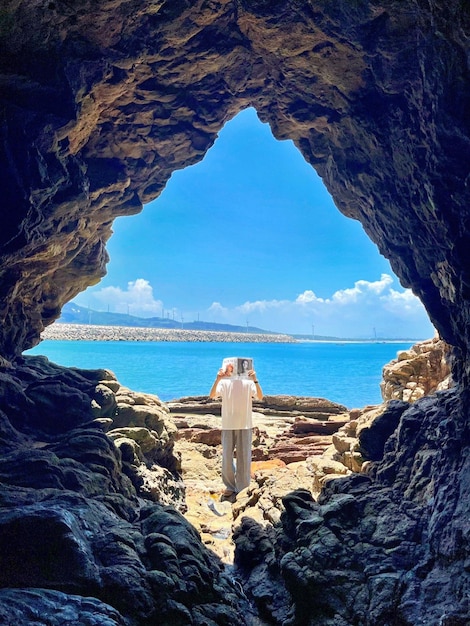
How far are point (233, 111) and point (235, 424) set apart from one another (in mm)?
11283

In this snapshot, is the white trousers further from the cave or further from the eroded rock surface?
the cave

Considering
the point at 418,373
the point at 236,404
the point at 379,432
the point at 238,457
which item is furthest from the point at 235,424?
the point at 418,373

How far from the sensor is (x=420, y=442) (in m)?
10.3

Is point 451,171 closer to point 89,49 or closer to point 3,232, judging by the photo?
point 89,49

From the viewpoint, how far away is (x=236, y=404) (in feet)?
44.0

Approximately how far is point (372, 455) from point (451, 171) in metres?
8.15

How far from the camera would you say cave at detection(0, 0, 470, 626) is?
666 cm

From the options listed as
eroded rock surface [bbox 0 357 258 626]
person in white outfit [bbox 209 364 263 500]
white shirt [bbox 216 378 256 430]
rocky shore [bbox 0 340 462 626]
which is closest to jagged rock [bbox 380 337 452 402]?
rocky shore [bbox 0 340 462 626]

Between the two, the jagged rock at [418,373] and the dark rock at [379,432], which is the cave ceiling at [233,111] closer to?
the dark rock at [379,432]

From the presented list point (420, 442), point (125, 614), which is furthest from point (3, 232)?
point (420, 442)

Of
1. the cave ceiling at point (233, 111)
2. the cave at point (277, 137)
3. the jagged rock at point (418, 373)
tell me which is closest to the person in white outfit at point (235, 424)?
the cave at point (277, 137)

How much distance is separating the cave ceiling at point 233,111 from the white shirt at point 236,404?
6.20 meters

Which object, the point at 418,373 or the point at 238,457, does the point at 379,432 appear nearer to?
the point at 238,457

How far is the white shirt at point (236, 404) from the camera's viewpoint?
529 inches
